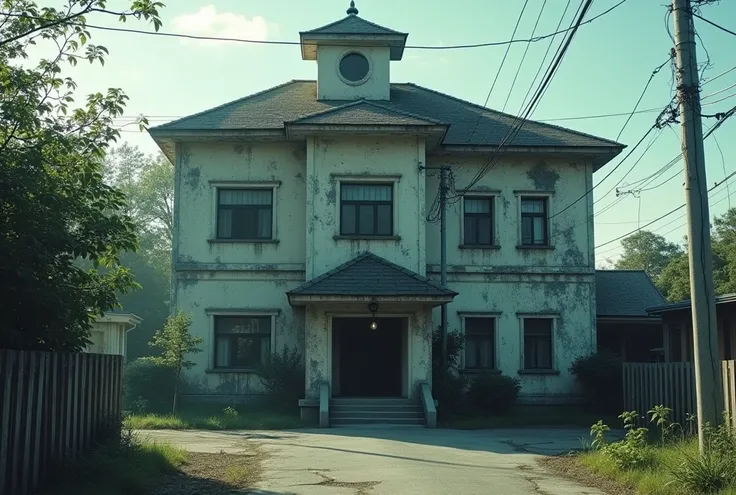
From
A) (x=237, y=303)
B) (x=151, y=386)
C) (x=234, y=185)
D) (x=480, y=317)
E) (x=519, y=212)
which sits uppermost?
(x=234, y=185)

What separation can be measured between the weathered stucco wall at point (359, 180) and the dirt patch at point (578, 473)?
1038 centimetres

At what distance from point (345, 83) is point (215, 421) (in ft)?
40.9

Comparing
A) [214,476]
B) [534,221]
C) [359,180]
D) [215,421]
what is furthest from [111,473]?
[534,221]

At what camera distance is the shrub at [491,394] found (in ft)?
77.5

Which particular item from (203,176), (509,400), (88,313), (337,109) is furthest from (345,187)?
(88,313)

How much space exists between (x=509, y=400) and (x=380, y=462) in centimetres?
1146

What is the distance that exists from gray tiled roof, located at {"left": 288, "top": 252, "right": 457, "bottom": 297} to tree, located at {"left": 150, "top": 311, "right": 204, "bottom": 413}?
3.44m

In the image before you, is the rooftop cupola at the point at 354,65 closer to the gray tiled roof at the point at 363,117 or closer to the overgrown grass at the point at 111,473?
the gray tiled roof at the point at 363,117

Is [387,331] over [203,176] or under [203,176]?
under

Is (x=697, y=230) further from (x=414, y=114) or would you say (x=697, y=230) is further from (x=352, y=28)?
(x=352, y=28)

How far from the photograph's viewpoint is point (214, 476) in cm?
1176

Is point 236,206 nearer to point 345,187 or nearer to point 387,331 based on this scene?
point 345,187

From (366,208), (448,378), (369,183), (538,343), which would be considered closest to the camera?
(448,378)

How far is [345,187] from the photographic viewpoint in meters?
24.0
